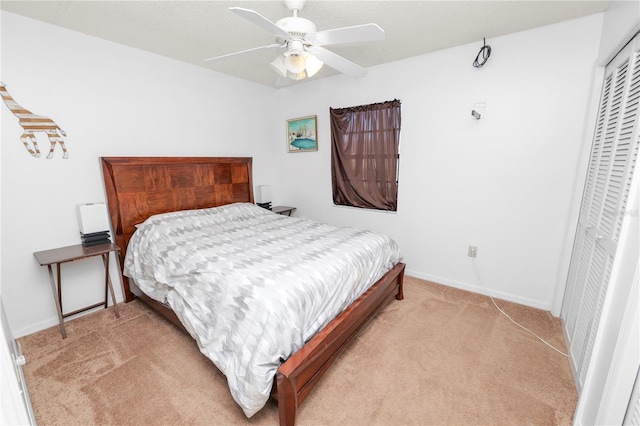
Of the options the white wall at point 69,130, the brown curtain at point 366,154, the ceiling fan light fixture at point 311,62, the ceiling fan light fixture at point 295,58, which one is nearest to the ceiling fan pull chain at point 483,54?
the brown curtain at point 366,154

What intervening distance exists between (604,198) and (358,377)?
1876 mm

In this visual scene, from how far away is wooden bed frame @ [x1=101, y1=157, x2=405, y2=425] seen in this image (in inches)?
57.9

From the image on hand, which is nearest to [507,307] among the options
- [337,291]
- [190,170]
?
[337,291]

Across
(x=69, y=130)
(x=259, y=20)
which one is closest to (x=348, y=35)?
(x=259, y=20)

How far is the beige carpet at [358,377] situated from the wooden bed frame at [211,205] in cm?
17

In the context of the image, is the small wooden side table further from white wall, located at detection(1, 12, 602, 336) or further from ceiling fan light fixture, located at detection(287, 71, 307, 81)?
ceiling fan light fixture, located at detection(287, 71, 307, 81)

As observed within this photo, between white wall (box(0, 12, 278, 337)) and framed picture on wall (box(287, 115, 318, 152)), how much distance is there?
1.30m

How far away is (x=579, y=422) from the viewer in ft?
4.50

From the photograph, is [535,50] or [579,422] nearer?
[579,422]

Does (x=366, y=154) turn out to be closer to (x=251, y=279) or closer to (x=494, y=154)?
(x=494, y=154)

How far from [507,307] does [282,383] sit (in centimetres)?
223

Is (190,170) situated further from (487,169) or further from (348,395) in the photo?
(487,169)

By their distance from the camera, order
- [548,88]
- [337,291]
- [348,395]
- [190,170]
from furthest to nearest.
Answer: [190,170] < [548,88] < [337,291] < [348,395]

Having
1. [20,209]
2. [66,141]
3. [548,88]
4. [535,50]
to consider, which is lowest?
[20,209]
